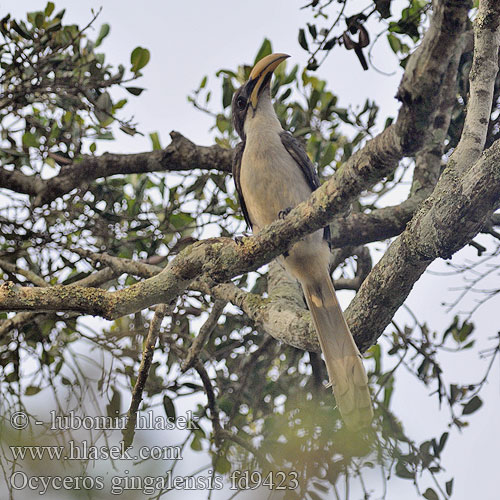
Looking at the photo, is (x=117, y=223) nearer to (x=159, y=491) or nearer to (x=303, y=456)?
(x=303, y=456)

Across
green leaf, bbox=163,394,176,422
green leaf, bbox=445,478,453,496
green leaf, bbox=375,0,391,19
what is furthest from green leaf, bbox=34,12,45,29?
green leaf, bbox=445,478,453,496

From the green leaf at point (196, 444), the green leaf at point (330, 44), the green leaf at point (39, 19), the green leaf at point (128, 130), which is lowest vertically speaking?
the green leaf at point (196, 444)

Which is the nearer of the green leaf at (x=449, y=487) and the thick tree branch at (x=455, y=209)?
the thick tree branch at (x=455, y=209)

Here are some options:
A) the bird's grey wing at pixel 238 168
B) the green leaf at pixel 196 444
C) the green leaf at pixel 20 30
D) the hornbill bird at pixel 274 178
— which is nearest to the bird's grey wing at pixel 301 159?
the hornbill bird at pixel 274 178

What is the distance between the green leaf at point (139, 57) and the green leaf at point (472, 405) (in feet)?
9.94

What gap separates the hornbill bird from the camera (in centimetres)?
363

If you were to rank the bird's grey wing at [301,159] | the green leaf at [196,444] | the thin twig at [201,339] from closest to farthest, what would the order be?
1. the thin twig at [201,339]
2. the bird's grey wing at [301,159]
3. the green leaf at [196,444]

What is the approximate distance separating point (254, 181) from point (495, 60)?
1.92 meters

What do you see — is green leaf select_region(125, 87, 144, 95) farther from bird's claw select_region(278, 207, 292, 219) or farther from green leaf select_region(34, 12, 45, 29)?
bird's claw select_region(278, 207, 292, 219)

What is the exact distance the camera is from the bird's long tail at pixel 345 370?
9.46ft

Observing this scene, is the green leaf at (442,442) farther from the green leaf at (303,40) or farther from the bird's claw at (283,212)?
the green leaf at (303,40)

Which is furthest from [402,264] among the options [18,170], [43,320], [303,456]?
[18,170]

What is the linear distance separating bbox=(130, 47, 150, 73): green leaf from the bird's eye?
0.68 meters

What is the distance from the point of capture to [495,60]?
2.17 metres
